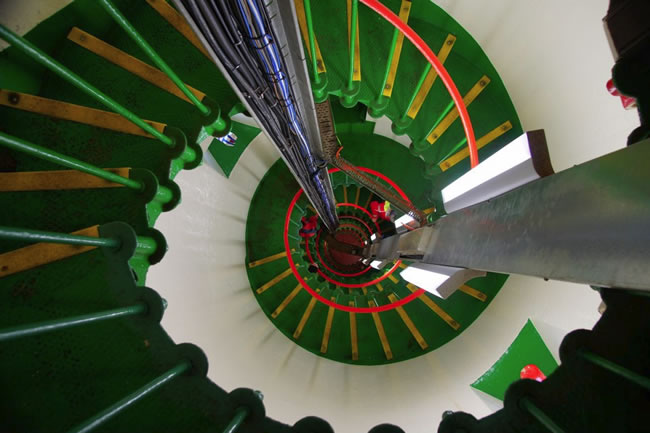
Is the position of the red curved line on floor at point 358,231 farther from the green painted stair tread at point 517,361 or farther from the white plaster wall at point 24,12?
the white plaster wall at point 24,12

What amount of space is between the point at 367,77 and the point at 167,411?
3668 mm

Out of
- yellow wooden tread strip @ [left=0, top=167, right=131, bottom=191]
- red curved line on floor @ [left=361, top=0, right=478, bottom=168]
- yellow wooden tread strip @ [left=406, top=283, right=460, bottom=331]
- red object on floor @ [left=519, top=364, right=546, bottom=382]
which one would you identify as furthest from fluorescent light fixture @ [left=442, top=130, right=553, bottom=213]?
yellow wooden tread strip @ [left=406, top=283, right=460, bottom=331]

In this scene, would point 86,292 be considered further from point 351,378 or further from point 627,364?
point 351,378

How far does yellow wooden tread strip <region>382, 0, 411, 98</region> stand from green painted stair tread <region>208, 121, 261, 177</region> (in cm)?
253

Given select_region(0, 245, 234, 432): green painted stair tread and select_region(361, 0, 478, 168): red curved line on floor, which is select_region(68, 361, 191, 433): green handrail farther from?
select_region(361, 0, 478, 168): red curved line on floor

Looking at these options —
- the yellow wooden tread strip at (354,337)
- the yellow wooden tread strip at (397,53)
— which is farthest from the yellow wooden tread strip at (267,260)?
the yellow wooden tread strip at (397,53)

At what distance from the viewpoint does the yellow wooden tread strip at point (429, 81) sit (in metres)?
3.82

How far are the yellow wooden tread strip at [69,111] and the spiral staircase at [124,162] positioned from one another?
0.01m

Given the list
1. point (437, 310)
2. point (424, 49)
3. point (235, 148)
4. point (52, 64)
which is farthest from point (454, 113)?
point (52, 64)

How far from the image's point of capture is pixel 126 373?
1.73 m

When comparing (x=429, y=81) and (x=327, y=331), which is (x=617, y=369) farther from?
(x=327, y=331)

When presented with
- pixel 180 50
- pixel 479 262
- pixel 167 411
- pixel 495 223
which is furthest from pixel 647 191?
pixel 180 50

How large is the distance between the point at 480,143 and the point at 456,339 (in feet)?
10.4

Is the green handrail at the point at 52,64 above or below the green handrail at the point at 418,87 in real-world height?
below
